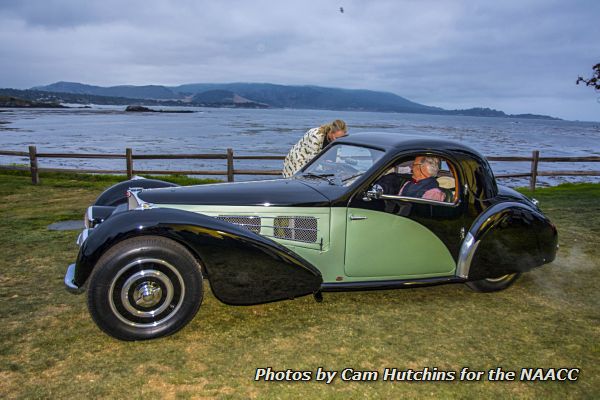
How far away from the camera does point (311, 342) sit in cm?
375

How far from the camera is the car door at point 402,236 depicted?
4156mm

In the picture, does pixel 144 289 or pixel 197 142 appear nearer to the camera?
pixel 144 289

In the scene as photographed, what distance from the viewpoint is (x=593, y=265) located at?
19.7 feet

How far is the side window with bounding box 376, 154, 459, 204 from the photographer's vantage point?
4.45 meters

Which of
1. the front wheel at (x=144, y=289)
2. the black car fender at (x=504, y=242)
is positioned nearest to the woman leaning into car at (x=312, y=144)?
the black car fender at (x=504, y=242)

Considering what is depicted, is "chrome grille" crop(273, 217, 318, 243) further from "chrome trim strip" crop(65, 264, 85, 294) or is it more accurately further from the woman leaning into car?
the woman leaning into car

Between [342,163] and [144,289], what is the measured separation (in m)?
2.45

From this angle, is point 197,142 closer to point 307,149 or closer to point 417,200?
point 307,149

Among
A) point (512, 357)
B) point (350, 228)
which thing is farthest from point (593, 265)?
point (350, 228)

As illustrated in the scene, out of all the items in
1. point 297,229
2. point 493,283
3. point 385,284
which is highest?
point 297,229

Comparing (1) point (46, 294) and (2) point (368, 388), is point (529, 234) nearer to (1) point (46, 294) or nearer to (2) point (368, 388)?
(2) point (368, 388)

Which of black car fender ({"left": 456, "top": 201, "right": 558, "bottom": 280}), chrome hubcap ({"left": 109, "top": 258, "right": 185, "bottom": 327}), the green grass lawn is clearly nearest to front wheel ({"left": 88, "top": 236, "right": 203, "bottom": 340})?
chrome hubcap ({"left": 109, "top": 258, "right": 185, "bottom": 327})

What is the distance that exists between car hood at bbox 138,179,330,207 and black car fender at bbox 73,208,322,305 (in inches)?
12.3

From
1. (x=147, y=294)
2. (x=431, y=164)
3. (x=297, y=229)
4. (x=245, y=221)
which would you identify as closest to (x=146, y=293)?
(x=147, y=294)
